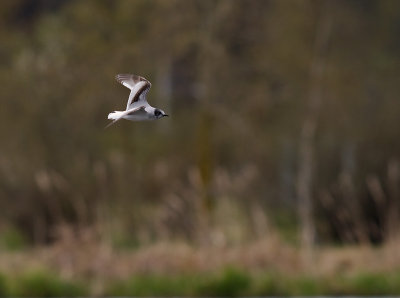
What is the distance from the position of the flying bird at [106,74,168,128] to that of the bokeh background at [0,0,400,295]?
11955mm

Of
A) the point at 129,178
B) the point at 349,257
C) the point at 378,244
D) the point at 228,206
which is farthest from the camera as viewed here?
the point at 129,178

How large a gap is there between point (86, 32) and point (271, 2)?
3297 millimetres

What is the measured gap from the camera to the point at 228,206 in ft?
53.5

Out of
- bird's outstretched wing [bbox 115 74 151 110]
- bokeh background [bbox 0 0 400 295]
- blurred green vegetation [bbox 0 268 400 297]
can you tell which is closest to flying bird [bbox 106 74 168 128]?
bird's outstretched wing [bbox 115 74 151 110]

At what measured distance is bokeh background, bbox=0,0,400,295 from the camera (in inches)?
629

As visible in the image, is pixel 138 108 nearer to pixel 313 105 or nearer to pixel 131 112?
pixel 131 112

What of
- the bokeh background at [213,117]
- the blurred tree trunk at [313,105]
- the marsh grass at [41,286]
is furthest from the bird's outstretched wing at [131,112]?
the blurred tree trunk at [313,105]

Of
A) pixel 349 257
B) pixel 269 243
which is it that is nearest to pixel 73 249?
pixel 269 243

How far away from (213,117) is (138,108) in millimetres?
14845

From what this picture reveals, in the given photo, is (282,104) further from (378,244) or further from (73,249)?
(73,249)

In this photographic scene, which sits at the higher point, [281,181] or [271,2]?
[271,2]

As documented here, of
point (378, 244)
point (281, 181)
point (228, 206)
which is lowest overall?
point (378, 244)

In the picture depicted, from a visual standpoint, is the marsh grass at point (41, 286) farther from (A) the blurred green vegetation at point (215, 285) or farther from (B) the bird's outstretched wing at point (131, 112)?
(B) the bird's outstretched wing at point (131, 112)

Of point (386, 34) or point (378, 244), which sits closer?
point (378, 244)
